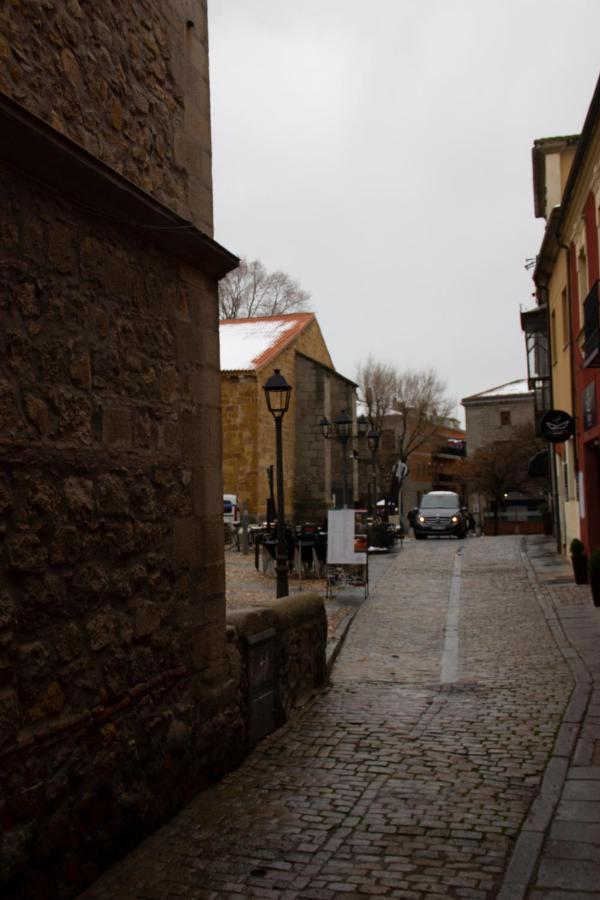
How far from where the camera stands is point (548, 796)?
5.25m

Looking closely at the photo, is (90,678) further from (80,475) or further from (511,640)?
(511,640)

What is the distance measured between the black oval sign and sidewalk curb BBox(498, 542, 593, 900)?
374 inches

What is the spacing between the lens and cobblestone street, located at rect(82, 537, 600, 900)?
13.8 feet

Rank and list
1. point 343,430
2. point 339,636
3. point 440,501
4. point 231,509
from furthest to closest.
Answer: point 440,501
point 231,509
point 343,430
point 339,636

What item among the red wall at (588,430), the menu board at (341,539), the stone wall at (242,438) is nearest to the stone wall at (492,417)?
the stone wall at (242,438)

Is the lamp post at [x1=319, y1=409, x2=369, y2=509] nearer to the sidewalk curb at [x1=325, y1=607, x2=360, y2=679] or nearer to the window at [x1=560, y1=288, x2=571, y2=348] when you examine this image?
the window at [x1=560, y1=288, x2=571, y2=348]

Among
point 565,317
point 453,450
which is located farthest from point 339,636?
point 453,450

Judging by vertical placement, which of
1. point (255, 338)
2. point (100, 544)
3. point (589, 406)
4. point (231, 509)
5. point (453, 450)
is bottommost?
point (100, 544)

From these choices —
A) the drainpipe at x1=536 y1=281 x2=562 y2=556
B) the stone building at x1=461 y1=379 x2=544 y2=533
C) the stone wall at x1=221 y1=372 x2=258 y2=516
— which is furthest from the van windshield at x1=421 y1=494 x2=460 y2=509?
the stone building at x1=461 y1=379 x2=544 y2=533

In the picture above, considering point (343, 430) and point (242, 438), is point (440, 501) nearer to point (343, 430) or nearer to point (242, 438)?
point (242, 438)

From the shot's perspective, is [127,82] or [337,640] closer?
[127,82]

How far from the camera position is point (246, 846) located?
4602 mm

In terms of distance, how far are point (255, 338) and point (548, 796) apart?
101ft

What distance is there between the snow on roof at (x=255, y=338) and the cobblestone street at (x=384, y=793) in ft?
72.9
